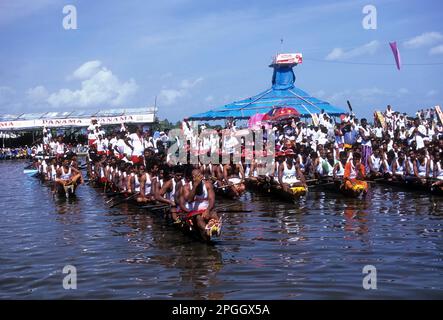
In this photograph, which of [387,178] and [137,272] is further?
[387,178]

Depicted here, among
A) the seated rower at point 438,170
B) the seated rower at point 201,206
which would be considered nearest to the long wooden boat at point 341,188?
the seated rower at point 438,170

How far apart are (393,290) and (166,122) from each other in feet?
140

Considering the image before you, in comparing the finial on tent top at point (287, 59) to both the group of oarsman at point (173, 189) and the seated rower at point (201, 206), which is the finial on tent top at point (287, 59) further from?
the seated rower at point (201, 206)

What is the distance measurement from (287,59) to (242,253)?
28.1 m

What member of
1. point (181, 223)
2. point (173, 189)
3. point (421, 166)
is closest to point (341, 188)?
point (421, 166)

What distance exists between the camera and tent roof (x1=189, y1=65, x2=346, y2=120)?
32375mm

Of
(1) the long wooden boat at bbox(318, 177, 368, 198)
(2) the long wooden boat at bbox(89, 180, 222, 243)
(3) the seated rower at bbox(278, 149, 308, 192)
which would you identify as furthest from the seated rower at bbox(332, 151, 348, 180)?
(2) the long wooden boat at bbox(89, 180, 222, 243)

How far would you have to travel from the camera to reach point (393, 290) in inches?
322

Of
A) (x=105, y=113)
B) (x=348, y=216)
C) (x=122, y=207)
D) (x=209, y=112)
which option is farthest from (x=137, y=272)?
(x=105, y=113)

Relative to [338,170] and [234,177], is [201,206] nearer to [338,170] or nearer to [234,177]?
[234,177]

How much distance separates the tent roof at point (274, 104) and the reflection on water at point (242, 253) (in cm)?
1612

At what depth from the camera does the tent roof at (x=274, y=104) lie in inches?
1275

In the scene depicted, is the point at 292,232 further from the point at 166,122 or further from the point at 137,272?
the point at 166,122

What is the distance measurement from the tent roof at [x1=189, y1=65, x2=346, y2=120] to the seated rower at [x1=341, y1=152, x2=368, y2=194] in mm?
13725
